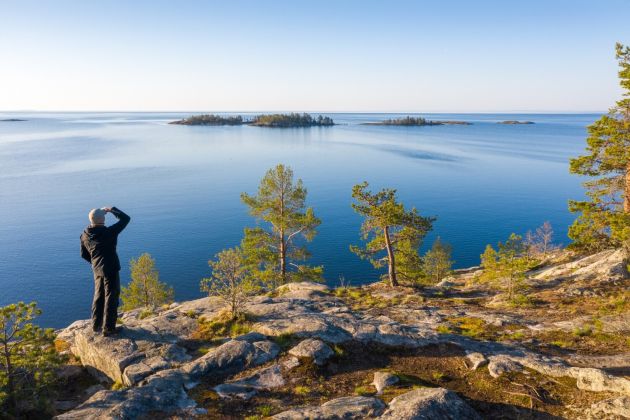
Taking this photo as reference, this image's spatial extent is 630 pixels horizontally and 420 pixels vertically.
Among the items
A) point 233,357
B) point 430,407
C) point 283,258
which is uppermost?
point 430,407

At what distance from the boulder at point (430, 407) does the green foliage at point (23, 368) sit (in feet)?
28.9

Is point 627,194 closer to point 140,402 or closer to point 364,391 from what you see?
point 364,391

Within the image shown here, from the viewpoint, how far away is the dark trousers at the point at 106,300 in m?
11.9

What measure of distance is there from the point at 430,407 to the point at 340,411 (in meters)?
2.04

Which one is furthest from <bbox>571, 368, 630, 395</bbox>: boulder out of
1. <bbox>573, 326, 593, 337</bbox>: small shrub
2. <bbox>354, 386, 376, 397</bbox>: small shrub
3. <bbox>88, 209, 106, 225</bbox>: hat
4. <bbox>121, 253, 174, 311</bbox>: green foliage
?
<bbox>121, 253, 174, 311</bbox>: green foliage

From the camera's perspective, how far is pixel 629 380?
9375 millimetres

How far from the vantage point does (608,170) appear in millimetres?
21156

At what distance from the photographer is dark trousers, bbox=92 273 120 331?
11945 mm

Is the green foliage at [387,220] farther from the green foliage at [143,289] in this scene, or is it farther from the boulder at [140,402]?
the green foliage at [143,289]

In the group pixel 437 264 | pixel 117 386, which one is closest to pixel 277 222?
pixel 117 386

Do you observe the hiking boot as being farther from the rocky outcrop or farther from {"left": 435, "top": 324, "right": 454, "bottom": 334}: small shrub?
{"left": 435, "top": 324, "right": 454, "bottom": 334}: small shrub

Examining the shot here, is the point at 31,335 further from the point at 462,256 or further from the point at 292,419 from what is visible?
the point at 462,256

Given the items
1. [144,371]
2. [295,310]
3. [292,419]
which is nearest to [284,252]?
[295,310]

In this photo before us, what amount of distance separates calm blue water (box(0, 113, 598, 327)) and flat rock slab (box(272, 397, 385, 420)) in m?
41.3
